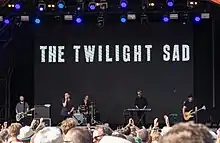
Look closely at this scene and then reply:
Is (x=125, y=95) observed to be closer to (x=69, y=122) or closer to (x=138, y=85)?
(x=138, y=85)

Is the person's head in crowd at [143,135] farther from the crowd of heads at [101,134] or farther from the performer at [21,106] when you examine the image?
the performer at [21,106]

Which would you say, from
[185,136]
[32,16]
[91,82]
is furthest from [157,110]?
[185,136]

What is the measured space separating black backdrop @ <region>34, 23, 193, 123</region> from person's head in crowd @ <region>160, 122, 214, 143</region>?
1632 cm

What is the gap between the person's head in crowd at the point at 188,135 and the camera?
1.72 meters

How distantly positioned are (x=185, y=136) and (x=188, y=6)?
14.7 meters

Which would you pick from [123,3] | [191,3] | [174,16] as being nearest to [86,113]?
[123,3]

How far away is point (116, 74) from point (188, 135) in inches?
654

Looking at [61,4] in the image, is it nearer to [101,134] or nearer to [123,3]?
[123,3]

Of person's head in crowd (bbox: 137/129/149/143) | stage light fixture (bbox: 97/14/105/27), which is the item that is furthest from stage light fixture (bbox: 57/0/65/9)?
person's head in crowd (bbox: 137/129/149/143)

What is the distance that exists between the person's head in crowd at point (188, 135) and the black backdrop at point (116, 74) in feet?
53.5

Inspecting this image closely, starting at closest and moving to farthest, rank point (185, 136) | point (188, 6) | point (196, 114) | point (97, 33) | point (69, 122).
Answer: point (185, 136), point (69, 122), point (188, 6), point (196, 114), point (97, 33)

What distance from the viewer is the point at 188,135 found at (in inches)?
68.2

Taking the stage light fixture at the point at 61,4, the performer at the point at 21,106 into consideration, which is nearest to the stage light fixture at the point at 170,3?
the stage light fixture at the point at 61,4

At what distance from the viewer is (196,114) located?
17.2m
